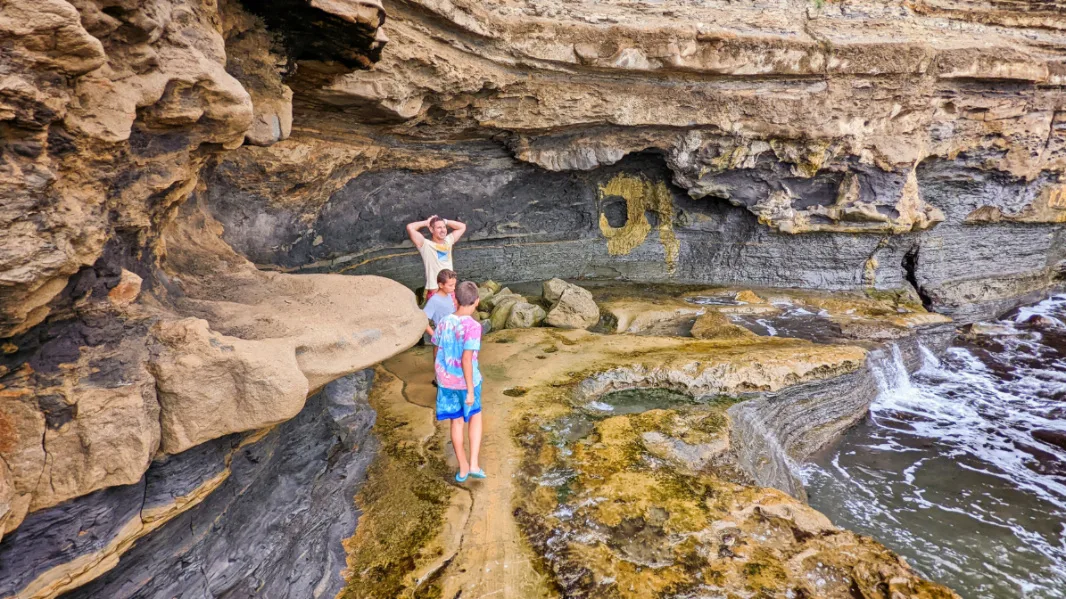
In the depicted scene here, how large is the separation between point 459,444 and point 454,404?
0.26 meters

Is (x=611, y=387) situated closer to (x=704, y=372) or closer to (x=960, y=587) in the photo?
(x=704, y=372)

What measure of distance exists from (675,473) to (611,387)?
1.40 m

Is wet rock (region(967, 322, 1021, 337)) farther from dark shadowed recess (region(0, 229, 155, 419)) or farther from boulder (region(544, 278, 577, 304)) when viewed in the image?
dark shadowed recess (region(0, 229, 155, 419))

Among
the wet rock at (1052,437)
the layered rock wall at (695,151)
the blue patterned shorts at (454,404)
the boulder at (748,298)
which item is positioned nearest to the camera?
the blue patterned shorts at (454,404)

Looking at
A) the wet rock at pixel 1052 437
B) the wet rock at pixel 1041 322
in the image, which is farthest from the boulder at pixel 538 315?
the wet rock at pixel 1041 322

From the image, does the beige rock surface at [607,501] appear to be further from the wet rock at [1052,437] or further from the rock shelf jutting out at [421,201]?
the wet rock at [1052,437]

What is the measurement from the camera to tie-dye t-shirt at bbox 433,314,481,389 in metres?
3.16

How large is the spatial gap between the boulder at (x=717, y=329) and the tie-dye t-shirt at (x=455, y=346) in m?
4.05

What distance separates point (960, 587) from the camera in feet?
11.8

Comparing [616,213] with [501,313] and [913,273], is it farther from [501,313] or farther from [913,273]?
[913,273]

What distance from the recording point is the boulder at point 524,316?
689 cm

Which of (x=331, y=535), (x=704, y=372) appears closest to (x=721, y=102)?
(x=704, y=372)

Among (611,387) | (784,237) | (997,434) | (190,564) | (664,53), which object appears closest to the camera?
(190,564)

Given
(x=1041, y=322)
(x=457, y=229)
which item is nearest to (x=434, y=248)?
(x=457, y=229)
